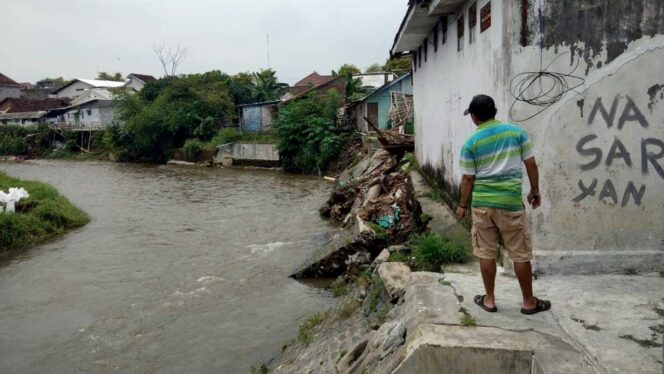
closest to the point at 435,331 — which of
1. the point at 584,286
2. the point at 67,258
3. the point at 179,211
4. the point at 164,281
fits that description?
the point at 584,286

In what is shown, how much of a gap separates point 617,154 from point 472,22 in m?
2.98

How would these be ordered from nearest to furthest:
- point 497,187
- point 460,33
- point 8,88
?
point 497,187, point 460,33, point 8,88

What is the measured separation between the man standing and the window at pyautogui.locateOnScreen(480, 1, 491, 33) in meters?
2.52

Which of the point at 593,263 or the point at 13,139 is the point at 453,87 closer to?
the point at 593,263

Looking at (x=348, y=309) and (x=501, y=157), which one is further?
(x=348, y=309)

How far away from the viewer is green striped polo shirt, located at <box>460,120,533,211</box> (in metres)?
3.84

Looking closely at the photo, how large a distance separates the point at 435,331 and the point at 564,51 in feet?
10.5

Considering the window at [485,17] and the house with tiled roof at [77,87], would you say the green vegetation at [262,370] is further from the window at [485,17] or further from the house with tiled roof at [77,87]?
the house with tiled roof at [77,87]

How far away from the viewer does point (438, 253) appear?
6.00 meters

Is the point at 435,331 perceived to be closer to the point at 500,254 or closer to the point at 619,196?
the point at 500,254

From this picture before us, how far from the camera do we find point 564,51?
4887 millimetres

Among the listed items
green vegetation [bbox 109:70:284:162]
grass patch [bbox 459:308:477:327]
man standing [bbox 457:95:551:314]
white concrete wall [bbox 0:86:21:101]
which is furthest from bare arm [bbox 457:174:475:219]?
white concrete wall [bbox 0:86:21:101]

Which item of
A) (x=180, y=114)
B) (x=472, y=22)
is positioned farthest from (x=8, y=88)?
(x=472, y=22)

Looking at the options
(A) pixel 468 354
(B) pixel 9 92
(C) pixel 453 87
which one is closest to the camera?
(A) pixel 468 354
